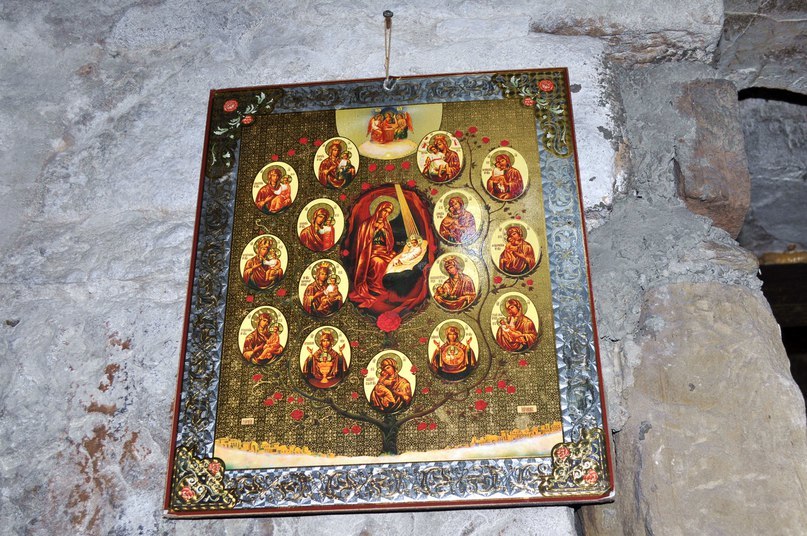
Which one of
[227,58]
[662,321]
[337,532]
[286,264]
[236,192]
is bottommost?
[337,532]

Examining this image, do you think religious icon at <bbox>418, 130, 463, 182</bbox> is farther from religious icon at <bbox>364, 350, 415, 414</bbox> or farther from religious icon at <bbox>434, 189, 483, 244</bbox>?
religious icon at <bbox>364, 350, 415, 414</bbox>

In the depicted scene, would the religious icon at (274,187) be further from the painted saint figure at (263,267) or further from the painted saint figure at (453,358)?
the painted saint figure at (453,358)

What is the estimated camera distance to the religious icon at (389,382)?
1944 millimetres

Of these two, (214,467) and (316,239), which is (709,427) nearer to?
(316,239)

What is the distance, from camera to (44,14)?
253cm

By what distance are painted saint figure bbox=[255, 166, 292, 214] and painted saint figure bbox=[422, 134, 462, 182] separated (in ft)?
1.36

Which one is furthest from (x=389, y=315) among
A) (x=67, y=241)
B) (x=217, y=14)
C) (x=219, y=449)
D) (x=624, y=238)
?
(x=217, y=14)

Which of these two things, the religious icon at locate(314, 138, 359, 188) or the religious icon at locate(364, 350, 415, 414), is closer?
the religious icon at locate(364, 350, 415, 414)

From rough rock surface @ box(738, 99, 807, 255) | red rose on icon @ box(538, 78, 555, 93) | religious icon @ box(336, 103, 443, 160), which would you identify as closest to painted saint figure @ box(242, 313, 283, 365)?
religious icon @ box(336, 103, 443, 160)

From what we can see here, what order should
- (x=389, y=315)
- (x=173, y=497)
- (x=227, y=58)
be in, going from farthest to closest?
1. (x=227, y=58)
2. (x=389, y=315)
3. (x=173, y=497)

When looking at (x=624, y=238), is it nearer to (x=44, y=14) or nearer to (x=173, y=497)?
(x=173, y=497)

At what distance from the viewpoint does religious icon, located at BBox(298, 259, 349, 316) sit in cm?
207

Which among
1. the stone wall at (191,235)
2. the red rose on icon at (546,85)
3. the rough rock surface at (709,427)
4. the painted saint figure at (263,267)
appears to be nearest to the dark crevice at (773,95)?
the stone wall at (191,235)

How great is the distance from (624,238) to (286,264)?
98 centimetres
